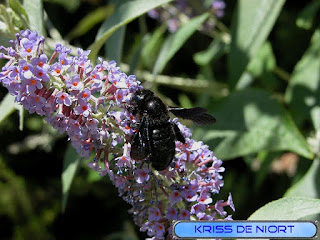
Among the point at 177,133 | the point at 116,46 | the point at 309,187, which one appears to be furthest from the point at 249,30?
the point at 177,133

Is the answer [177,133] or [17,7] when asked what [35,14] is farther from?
[177,133]

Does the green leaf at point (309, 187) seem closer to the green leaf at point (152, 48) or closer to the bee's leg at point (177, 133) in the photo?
the bee's leg at point (177, 133)

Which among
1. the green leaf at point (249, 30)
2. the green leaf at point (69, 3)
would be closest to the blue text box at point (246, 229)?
the green leaf at point (249, 30)

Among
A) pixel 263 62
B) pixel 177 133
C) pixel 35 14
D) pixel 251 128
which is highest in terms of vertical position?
pixel 35 14

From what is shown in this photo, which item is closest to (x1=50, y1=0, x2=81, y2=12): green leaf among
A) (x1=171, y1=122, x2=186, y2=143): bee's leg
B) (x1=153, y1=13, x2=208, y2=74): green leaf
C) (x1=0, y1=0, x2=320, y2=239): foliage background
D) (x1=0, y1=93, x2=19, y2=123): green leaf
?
(x1=0, y1=0, x2=320, y2=239): foliage background

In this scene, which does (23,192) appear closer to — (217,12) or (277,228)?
(217,12)
